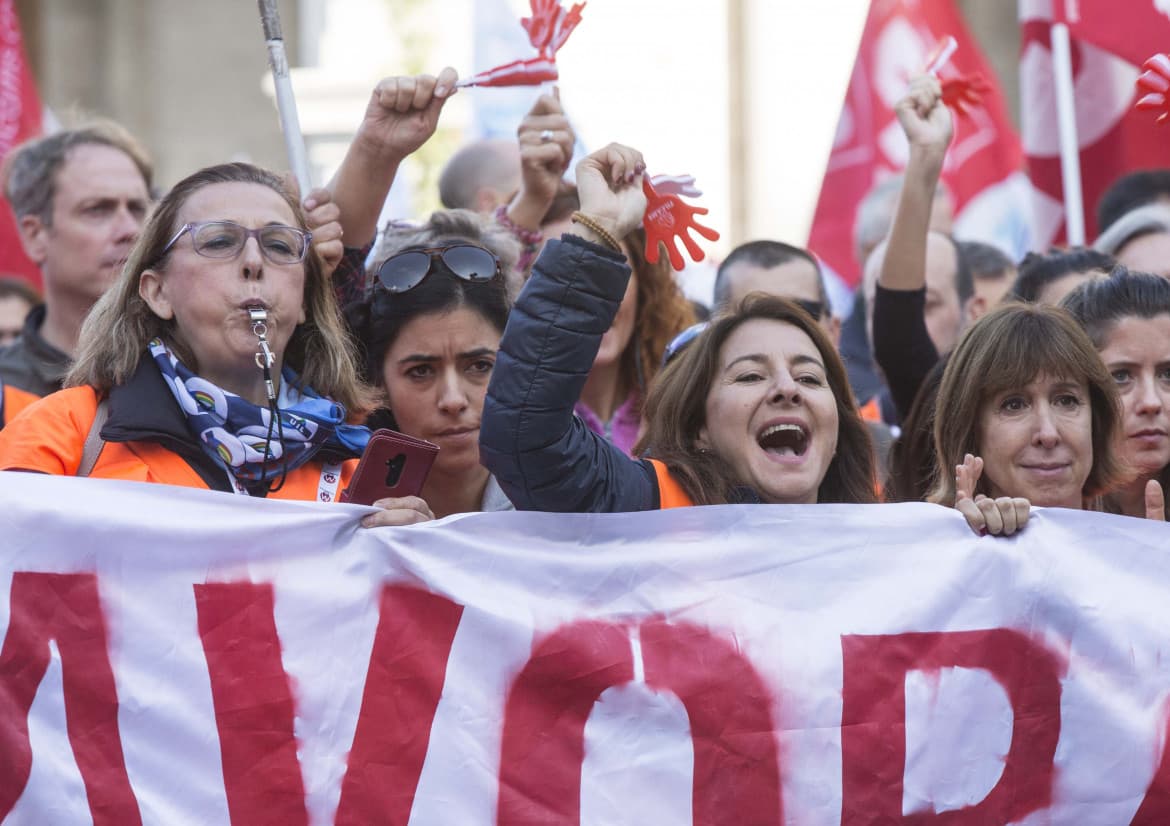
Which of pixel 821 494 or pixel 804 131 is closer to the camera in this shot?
pixel 821 494

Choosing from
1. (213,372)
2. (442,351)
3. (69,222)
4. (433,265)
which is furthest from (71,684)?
(69,222)

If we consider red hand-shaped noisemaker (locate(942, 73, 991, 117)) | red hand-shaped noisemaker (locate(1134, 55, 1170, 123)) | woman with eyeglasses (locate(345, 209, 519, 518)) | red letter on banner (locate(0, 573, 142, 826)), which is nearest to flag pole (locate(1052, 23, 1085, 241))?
red hand-shaped noisemaker (locate(942, 73, 991, 117))

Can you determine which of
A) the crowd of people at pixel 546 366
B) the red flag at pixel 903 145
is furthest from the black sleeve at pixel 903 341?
the red flag at pixel 903 145

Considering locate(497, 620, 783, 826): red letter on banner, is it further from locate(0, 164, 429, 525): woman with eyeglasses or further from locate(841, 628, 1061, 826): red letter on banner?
locate(0, 164, 429, 525): woman with eyeglasses

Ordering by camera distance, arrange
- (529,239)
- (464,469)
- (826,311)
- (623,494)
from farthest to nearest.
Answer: (826,311), (529,239), (464,469), (623,494)

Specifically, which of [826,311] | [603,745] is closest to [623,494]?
[603,745]

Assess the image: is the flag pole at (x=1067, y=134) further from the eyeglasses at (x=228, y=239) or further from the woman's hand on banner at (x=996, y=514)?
the eyeglasses at (x=228, y=239)

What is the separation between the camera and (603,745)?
2.93 m

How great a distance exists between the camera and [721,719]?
294 cm

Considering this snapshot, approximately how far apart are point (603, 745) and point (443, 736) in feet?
0.87

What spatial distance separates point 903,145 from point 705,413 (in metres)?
3.59

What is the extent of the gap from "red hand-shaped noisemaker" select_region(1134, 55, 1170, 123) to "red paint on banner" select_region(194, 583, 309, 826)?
207 cm

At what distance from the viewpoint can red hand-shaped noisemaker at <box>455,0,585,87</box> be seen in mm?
3961

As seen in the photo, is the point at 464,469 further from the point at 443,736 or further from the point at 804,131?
the point at 804,131
